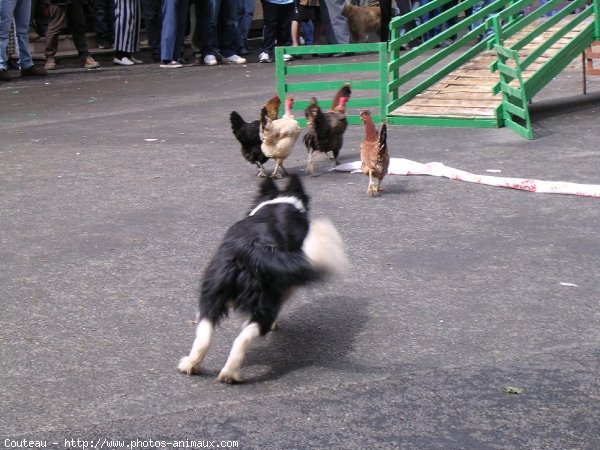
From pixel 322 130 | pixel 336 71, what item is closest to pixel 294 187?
pixel 322 130

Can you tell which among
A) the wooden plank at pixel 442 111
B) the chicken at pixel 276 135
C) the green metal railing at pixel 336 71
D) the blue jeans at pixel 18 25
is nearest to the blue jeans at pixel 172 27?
the blue jeans at pixel 18 25

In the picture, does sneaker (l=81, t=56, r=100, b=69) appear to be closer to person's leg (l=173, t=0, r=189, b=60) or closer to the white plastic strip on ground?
person's leg (l=173, t=0, r=189, b=60)

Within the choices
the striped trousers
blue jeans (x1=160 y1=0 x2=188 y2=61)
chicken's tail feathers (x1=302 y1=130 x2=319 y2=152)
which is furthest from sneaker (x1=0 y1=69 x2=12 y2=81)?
chicken's tail feathers (x1=302 y1=130 x2=319 y2=152)

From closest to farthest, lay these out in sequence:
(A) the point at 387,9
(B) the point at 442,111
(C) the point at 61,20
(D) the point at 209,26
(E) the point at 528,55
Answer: (E) the point at 528,55, (B) the point at 442,111, (C) the point at 61,20, (D) the point at 209,26, (A) the point at 387,9

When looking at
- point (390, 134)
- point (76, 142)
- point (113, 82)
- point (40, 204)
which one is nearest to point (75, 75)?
point (113, 82)

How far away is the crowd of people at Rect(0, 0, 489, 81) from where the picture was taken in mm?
16234

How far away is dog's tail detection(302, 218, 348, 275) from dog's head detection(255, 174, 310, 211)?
31 centimetres

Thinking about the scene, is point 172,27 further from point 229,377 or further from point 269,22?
point 229,377

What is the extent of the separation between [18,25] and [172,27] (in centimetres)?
266

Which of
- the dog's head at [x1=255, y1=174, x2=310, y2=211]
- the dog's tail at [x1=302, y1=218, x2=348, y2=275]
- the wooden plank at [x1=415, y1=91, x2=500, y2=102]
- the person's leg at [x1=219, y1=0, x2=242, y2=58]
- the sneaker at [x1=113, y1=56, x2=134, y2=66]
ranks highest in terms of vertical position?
the person's leg at [x1=219, y1=0, x2=242, y2=58]

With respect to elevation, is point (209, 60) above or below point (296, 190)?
below

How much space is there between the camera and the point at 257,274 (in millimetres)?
4512

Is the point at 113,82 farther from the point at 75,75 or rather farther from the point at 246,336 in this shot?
the point at 246,336

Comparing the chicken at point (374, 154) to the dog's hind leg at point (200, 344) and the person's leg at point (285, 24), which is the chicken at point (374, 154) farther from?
the person's leg at point (285, 24)
